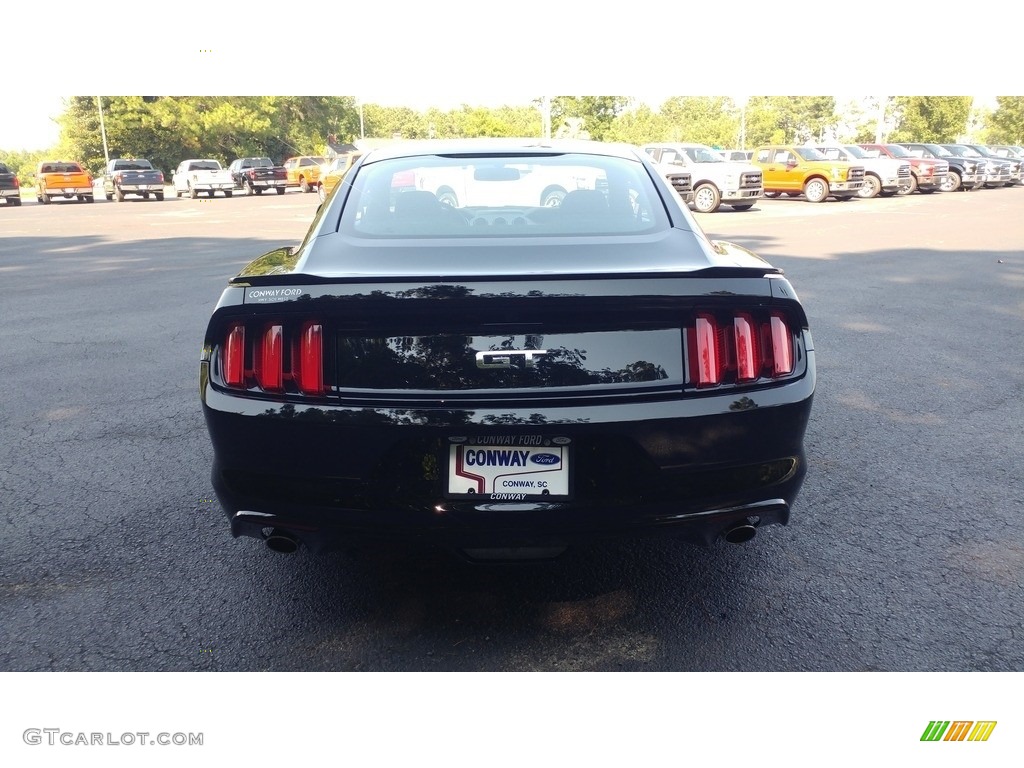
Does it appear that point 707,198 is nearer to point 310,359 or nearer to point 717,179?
point 717,179

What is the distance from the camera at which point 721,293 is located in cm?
256

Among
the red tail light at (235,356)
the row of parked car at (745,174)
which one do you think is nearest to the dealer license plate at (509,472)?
the red tail light at (235,356)

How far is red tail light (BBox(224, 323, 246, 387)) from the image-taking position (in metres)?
2.63

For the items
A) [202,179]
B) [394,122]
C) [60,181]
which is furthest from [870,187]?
[394,122]

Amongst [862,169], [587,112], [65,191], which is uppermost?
[587,112]

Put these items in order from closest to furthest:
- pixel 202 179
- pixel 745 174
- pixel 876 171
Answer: pixel 745 174 → pixel 876 171 → pixel 202 179

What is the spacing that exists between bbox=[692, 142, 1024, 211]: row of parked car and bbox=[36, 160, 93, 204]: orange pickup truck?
27.7m

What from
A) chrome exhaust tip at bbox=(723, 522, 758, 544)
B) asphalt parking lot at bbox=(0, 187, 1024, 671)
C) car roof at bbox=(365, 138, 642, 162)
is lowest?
asphalt parking lot at bbox=(0, 187, 1024, 671)

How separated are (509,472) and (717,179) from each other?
21.9 metres

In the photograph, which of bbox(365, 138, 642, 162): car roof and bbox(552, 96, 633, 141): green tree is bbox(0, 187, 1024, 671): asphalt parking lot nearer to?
bbox(365, 138, 642, 162): car roof

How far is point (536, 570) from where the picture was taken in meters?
3.28

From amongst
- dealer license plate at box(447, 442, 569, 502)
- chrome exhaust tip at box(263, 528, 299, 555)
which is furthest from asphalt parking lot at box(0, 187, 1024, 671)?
dealer license plate at box(447, 442, 569, 502)
